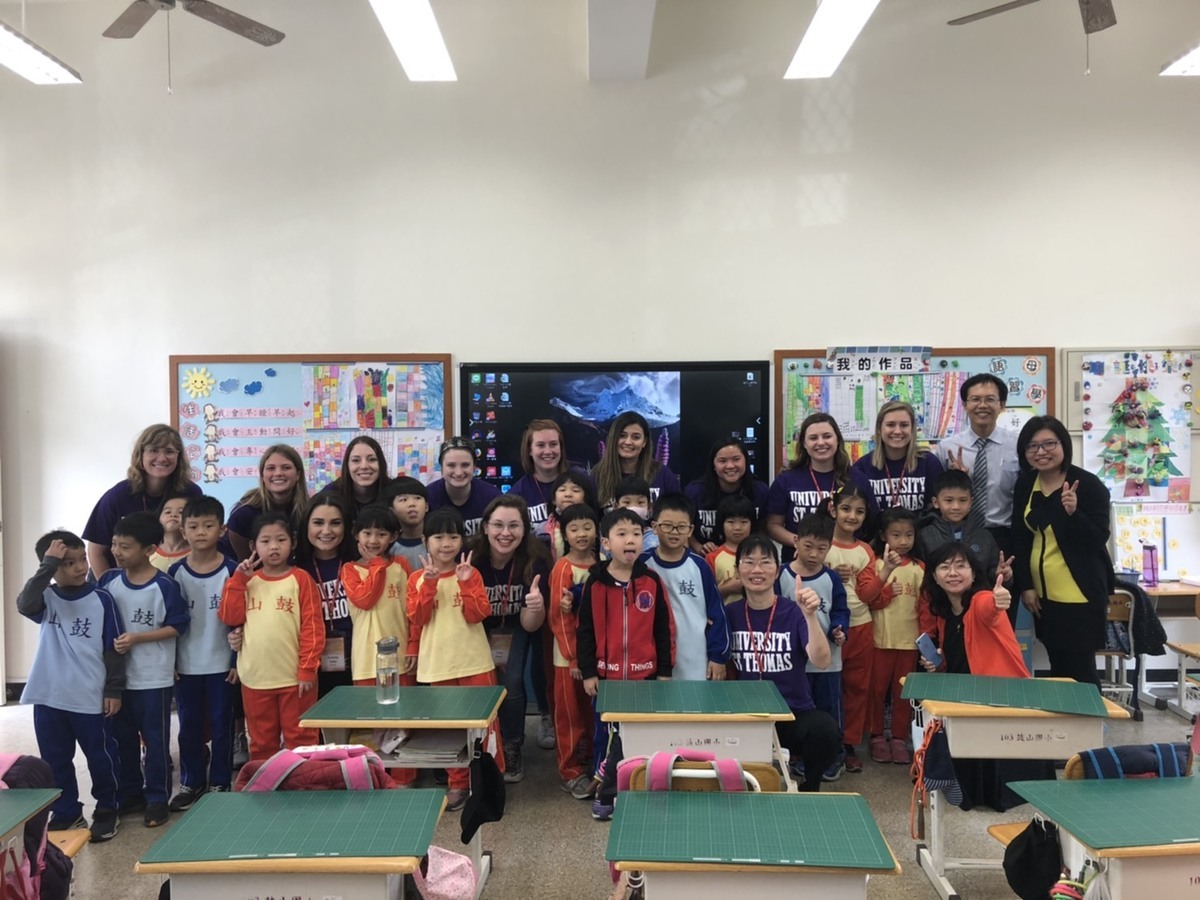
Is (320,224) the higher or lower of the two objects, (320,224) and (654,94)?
the lower

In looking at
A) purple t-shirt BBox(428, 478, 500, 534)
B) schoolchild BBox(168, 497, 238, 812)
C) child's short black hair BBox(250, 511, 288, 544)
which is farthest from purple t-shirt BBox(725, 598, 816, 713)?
schoolchild BBox(168, 497, 238, 812)

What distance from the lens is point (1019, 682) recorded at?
248 centimetres

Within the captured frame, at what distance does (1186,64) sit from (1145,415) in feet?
6.05

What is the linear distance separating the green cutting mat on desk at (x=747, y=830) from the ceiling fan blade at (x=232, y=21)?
3.40 meters

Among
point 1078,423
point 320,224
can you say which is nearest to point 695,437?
point 1078,423

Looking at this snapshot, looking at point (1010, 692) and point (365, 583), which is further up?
point (365, 583)

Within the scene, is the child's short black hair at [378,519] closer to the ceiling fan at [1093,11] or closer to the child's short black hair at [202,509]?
the child's short black hair at [202,509]

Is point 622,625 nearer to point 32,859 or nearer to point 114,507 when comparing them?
point 32,859

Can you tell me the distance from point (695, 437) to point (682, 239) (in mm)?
1160

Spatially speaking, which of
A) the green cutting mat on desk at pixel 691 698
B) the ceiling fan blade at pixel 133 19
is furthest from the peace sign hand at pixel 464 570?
the ceiling fan blade at pixel 133 19

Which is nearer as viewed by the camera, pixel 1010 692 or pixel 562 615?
pixel 1010 692

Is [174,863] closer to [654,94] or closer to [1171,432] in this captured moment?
[654,94]

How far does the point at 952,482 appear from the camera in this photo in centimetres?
346

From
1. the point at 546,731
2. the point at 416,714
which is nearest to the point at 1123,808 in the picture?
the point at 416,714
